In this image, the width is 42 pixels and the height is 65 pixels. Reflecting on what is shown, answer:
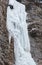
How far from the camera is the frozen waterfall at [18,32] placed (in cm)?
498

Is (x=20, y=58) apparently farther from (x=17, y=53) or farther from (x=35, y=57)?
(x=35, y=57)

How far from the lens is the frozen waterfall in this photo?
16.3ft

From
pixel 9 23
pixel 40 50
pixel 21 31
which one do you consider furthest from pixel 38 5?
pixel 9 23

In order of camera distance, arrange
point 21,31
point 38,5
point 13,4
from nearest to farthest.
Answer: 1. point 21,31
2. point 13,4
3. point 38,5

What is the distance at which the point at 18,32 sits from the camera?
557 cm

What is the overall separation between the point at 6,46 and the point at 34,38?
2899mm

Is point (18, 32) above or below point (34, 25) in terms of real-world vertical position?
above

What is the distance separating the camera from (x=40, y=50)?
6543 mm

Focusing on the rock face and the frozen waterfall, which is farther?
the rock face

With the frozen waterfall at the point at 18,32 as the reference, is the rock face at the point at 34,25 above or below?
below

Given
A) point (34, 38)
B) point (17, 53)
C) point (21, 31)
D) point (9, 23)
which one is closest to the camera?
point (17, 53)

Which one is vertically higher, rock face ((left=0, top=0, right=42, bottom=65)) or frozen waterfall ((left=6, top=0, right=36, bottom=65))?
frozen waterfall ((left=6, top=0, right=36, bottom=65))

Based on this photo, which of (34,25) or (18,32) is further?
(34,25)

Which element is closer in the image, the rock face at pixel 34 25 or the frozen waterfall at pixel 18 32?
the frozen waterfall at pixel 18 32
